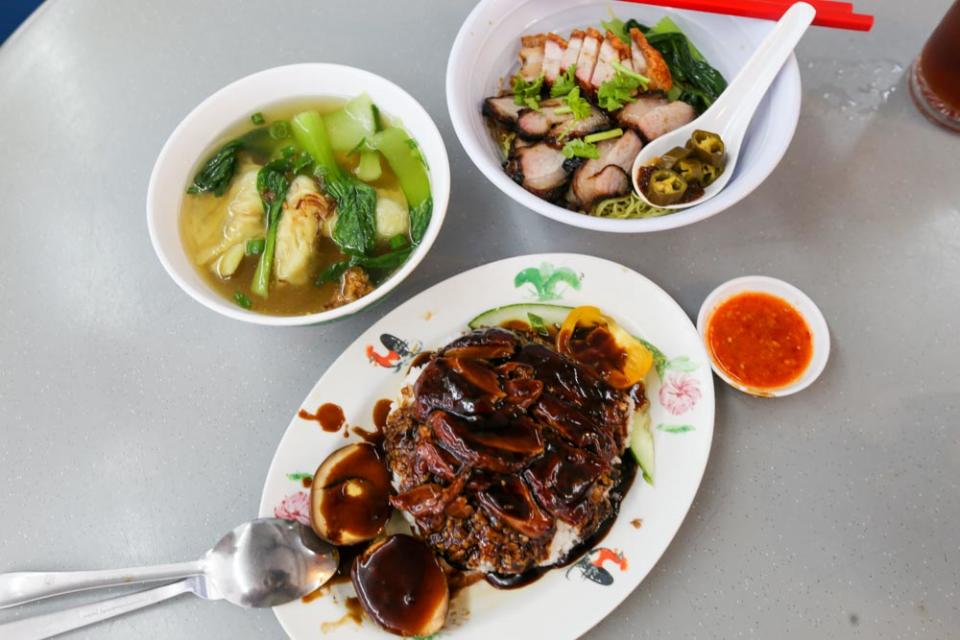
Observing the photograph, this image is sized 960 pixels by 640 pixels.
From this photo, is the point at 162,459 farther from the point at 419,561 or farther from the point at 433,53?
the point at 433,53

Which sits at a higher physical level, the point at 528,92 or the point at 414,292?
the point at 528,92

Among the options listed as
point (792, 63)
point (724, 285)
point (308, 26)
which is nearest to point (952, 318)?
point (724, 285)

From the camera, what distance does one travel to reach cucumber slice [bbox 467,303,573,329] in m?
1.96

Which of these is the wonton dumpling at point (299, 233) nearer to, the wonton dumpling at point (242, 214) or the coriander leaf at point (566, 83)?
the wonton dumpling at point (242, 214)

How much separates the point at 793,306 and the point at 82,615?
7.35ft

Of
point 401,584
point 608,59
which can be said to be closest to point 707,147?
point 608,59

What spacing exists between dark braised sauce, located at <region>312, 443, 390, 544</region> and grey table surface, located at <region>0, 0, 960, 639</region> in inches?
13.0

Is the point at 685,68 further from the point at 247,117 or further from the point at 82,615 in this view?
the point at 82,615

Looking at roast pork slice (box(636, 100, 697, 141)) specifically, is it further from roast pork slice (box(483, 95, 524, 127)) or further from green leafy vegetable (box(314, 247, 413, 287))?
green leafy vegetable (box(314, 247, 413, 287))

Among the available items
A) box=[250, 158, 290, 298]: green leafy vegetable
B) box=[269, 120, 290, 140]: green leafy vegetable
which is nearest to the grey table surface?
box=[250, 158, 290, 298]: green leafy vegetable

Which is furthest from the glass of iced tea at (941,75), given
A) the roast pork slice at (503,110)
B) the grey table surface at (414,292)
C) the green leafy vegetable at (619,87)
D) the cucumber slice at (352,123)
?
the cucumber slice at (352,123)

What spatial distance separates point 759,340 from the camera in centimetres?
199

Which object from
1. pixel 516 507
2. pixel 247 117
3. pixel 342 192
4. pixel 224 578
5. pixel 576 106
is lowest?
pixel 516 507

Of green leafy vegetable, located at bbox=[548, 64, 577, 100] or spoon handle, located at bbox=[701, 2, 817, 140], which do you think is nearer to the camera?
spoon handle, located at bbox=[701, 2, 817, 140]
